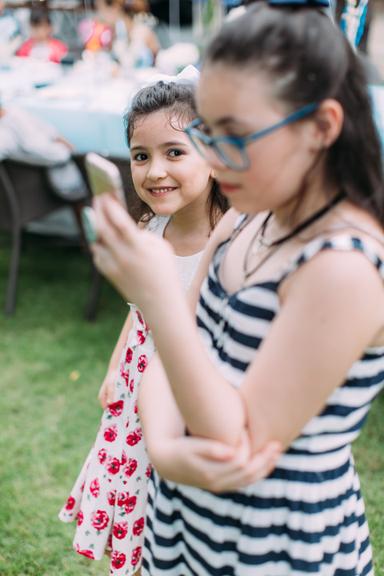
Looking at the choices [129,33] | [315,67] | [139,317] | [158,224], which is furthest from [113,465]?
[129,33]

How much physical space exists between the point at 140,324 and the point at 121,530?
538 mm

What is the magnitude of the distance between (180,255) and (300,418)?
840mm

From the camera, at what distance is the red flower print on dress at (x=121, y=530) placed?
1.68 metres

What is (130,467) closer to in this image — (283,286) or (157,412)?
(157,412)

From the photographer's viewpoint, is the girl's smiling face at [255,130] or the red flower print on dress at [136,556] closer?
the girl's smiling face at [255,130]

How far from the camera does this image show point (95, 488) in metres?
1.75

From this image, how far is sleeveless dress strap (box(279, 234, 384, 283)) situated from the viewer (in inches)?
34.3

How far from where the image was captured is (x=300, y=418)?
0.90 m

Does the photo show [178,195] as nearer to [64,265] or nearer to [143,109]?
[143,109]

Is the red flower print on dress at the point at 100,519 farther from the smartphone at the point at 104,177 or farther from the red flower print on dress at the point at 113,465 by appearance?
the smartphone at the point at 104,177

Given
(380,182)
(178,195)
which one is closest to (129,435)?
(178,195)

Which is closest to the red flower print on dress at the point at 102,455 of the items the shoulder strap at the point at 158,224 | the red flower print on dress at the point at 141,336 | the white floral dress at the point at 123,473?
the white floral dress at the point at 123,473

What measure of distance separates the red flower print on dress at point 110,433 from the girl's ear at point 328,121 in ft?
3.54

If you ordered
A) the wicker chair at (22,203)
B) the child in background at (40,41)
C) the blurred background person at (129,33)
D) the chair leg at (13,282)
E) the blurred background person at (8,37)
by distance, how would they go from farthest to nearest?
1. the child in background at (40,41)
2. the blurred background person at (8,37)
3. the blurred background person at (129,33)
4. the chair leg at (13,282)
5. the wicker chair at (22,203)
